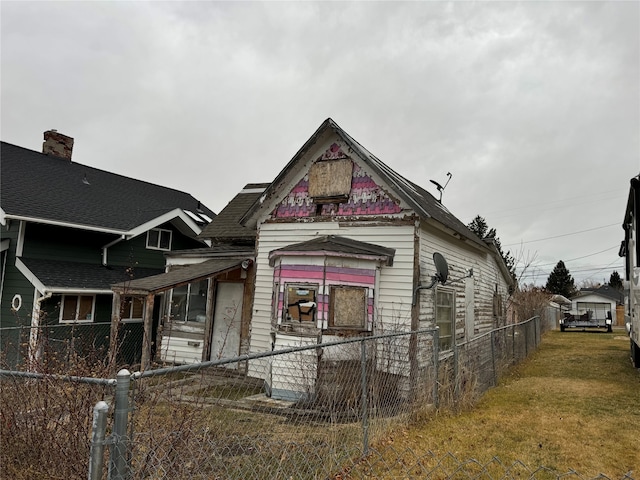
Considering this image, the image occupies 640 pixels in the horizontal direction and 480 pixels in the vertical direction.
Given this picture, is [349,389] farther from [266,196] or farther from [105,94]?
[105,94]

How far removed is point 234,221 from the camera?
49.2ft

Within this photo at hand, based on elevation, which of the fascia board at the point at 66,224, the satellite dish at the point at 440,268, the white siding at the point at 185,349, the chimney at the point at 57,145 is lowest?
the white siding at the point at 185,349

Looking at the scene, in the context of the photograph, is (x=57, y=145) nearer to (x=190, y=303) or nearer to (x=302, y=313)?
(x=190, y=303)

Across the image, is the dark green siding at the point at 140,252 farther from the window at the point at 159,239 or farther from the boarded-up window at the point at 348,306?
the boarded-up window at the point at 348,306

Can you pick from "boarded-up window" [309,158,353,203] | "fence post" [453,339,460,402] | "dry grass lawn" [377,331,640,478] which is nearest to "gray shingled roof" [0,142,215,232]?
"boarded-up window" [309,158,353,203]

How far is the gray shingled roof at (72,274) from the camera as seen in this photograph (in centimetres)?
1238

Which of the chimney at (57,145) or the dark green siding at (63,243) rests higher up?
the chimney at (57,145)

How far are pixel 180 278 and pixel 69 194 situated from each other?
8.00 metres

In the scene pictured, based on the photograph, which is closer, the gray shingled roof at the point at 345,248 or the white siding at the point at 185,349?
the gray shingled roof at the point at 345,248

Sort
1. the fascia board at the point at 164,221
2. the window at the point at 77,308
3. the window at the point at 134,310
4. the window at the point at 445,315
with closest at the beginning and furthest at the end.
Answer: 1. the window at the point at 445,315
2. the window at the point at 77,308
3. the window at the point at 134,310
4. the fascia board at the point at 164,221

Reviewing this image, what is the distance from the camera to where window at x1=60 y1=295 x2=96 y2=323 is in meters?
13.1

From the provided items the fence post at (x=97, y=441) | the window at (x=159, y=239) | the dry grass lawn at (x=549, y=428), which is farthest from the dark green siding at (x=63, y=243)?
the fence post at (x=97, y=441)

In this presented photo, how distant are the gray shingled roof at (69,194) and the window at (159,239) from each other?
2.64 feet

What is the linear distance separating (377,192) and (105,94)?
11637 mm
